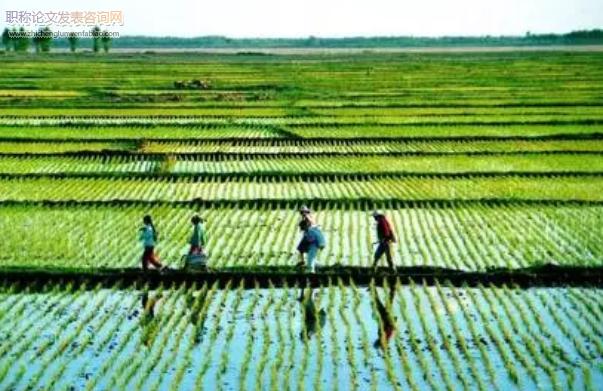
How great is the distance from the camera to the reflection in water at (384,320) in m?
7.56

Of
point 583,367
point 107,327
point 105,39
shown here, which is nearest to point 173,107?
point 107,327

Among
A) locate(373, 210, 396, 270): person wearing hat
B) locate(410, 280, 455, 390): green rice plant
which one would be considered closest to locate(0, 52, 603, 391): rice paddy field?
locate(410, 280, 455, 390): green rice plant

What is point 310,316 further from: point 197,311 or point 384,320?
point 197,311

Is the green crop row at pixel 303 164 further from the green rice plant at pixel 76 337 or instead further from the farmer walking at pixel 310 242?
the green rice plant at pixel 76 337

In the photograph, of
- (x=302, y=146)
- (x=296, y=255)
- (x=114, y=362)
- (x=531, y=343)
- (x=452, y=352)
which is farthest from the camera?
→ (x=302, y=146)

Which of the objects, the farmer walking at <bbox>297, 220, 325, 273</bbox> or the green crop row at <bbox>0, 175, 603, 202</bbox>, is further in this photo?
the green crop row at <bbox>0, 175, 603, 202</bbox>

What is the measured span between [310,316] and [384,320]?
66cm

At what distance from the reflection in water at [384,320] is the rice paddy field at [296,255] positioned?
0.09ft

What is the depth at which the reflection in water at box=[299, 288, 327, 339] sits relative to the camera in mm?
7807

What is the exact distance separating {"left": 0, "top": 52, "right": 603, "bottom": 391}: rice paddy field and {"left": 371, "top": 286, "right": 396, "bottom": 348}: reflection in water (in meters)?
0.03

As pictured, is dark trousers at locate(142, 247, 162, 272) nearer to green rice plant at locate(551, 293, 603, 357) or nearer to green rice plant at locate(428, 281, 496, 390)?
green rice plant at locate(428, 281, 496, 390)

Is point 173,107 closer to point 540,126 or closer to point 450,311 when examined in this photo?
point 540,126

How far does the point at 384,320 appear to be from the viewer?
26.7 ft

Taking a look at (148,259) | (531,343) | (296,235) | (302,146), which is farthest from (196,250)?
(302,146)
